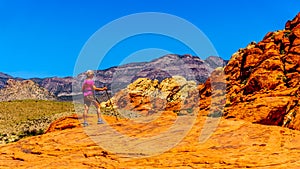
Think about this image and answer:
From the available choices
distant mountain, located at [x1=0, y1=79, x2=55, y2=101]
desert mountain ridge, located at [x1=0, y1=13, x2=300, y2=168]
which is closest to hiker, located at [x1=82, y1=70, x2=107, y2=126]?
desert mountain ridge, located at [x1=0, y1=13, x2=300, y2=168]

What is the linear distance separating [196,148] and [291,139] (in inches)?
161

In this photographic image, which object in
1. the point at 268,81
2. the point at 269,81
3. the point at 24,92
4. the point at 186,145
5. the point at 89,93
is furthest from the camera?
the point at 24,92

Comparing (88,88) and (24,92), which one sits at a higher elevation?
(24,92)

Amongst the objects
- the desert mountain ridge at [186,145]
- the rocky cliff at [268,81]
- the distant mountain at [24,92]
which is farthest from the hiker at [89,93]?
the distant mountain at [24,92]

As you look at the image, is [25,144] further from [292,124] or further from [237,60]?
[237,60]

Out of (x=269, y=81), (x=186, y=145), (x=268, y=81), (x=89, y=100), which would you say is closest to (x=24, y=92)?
(x=268, y=81)

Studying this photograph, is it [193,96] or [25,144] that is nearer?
[25,144]

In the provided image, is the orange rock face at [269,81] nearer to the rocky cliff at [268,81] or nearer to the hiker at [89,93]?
the rocky cliff at [268,81]

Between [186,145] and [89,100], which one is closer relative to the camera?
[186,145]

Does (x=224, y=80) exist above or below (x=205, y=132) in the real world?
above

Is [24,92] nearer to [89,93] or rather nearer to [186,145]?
[89,93]

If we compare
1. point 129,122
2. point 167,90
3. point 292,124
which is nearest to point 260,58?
point 292,124

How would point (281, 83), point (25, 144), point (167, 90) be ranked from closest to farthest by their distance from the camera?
1. point (25, 144)
2. point (281, 83)
3. point (167, 90)

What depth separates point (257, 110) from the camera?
28.0m
